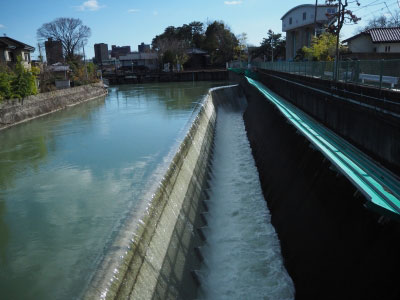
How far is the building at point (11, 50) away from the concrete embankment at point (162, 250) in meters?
34.4

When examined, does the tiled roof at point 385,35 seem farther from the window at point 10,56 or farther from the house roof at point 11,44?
the window at point 10,56

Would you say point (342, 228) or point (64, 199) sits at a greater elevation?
point (342, 228)

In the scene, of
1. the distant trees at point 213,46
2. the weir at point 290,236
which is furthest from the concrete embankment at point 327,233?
the distant trees at point 213,46

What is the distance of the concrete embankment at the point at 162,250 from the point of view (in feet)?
15.2

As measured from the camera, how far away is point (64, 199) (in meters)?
9.80

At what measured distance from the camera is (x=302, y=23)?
Result: 4850 centimetres

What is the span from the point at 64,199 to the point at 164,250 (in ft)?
15.8

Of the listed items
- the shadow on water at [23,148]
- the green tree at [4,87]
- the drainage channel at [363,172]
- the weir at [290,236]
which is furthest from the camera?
the green tree at [4,87]

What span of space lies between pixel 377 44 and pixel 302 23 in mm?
25830

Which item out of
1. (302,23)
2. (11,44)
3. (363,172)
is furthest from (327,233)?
(302,23)

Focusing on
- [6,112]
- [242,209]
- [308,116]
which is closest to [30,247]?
[242,209]

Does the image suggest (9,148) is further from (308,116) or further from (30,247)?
(308,116)

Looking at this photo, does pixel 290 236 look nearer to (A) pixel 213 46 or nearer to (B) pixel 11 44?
(B) pixel 11 44

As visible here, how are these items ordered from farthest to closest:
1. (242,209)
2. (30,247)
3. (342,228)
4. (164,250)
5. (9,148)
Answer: (9,148)
(242,209)
(30,247)
(164,250)
(342,228)
